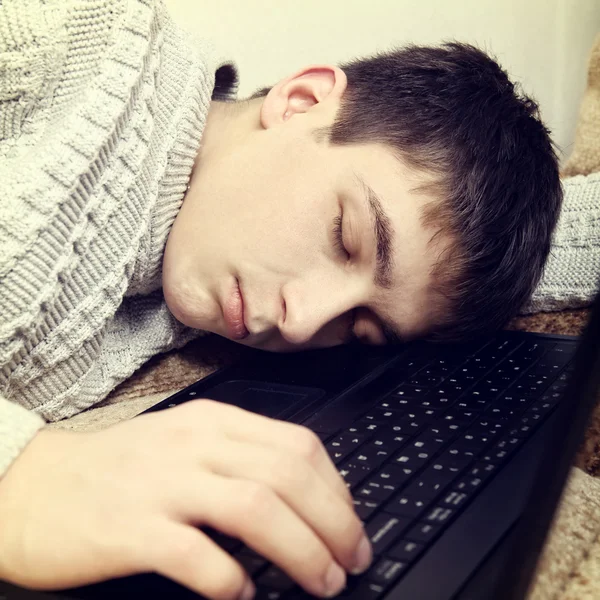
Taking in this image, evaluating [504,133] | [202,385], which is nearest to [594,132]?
[504,133]

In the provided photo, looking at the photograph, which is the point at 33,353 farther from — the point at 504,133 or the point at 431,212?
the point at 504,133

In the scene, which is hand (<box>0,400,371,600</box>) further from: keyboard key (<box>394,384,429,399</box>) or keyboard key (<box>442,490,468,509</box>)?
keyboard key (<box>394,384,429,399</box>)

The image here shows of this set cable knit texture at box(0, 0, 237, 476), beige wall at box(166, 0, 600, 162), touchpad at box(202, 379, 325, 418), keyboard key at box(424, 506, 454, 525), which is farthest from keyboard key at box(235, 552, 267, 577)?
beige wall at box(166, 0, 600, 162)

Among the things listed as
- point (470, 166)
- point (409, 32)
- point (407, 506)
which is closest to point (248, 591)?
point (407, 506)

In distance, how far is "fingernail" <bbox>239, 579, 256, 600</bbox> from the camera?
0.33 m

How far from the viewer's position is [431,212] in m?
0.71

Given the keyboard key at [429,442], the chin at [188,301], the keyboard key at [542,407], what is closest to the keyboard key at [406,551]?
the keyboard key at [429,442]

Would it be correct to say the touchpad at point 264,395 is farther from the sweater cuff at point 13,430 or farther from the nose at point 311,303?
the sweater cuff at point 13,430

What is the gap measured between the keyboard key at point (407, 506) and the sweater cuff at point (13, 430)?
238mm

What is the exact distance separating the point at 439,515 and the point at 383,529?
0.04 meters

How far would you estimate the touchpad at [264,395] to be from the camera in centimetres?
62

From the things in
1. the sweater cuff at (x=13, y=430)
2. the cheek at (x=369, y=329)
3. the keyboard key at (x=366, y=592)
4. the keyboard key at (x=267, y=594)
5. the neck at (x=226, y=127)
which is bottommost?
the cheek at (x=369, y=329)

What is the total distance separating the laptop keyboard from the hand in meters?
0.03

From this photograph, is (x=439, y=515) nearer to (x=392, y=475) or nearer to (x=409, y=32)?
(x=392, y=475)
